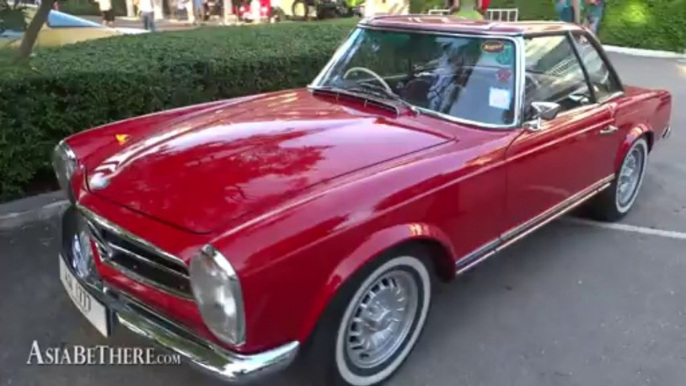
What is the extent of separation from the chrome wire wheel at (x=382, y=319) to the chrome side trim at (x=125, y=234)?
77 cm

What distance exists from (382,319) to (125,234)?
1144 mm

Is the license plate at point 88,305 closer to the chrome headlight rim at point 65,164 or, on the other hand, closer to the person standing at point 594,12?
the chrome headlight rim at point 65,164

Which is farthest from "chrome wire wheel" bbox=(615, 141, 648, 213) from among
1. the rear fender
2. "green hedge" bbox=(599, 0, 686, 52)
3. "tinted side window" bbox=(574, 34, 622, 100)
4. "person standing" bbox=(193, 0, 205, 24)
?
"person standing" bbox=(193, 0, 205, 24)

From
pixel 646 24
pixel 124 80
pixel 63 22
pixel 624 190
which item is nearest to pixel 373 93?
pixel 124 80

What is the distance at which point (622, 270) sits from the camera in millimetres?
4008

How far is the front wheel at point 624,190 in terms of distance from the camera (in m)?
4.56

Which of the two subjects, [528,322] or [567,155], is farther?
[567,155]

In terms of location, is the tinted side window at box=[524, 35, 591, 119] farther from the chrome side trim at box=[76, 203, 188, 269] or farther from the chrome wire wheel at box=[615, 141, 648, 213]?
the chrome side trim at box=[76, 203, 188, 269]

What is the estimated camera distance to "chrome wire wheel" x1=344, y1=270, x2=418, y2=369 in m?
2.68

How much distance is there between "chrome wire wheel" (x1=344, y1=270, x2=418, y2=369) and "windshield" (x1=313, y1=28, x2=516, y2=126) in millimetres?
1013

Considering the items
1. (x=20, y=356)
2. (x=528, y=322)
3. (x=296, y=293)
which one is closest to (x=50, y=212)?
(x=20, y=356)

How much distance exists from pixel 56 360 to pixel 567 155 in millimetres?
2928


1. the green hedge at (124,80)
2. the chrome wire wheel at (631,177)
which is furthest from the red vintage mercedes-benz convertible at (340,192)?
the green hedge at (124,80)

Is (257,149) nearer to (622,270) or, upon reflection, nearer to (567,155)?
(567,155)
